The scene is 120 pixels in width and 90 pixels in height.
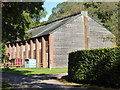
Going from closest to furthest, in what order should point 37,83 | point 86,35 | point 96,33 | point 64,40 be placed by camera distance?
point 37,83, point 64,40, point 86,35, point 96,33

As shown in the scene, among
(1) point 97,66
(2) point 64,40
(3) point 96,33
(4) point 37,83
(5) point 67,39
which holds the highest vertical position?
(3) point 96,33

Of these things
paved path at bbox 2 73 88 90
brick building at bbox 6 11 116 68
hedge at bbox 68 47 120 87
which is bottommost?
paved path at bbox 2 73 88 90

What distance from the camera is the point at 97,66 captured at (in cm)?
1372

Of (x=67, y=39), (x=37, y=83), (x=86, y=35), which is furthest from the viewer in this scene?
(x=86, y=35)

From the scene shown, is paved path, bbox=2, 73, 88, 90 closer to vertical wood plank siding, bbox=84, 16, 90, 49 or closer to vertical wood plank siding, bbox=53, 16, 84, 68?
vertical wood plank siding, bbox=53, 16, 84, 68

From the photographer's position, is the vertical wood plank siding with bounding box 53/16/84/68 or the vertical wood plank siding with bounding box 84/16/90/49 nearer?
Result: the vertical wood plank siding with bounding box 53/16/84/68

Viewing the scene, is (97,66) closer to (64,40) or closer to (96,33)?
(64,40)

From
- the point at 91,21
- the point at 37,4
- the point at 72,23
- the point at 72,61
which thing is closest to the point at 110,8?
the point at 91,21

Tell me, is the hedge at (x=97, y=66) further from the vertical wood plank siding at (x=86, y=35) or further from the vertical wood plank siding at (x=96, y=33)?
the vertical wood plank siding at (x=96, y=33)

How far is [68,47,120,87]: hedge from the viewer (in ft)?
40.9

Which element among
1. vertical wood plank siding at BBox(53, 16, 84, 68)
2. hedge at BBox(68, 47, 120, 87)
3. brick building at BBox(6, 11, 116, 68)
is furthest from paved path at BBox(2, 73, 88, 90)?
vertical wood plank siding at BBox(53, 16, 84, 68)

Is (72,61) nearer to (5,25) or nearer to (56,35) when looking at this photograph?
(5,25)

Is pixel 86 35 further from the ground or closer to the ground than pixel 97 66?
further from the ground

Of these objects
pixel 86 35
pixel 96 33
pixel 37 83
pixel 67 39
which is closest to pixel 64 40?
pixel 67 39
